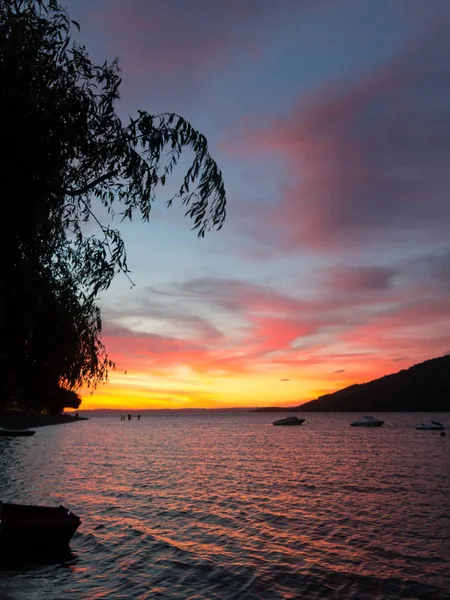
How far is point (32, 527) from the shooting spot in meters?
17.5

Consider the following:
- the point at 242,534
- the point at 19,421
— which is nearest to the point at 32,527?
the point at 242,534

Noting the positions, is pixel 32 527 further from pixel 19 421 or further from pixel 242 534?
pixel 19 421

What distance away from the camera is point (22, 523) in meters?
17.2

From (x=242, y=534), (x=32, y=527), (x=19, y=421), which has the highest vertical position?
(x=19, y=421)

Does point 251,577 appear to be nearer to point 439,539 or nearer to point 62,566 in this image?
point 62,566

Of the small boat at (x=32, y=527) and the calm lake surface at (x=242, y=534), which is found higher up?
the small boat at (x=32, y=527)

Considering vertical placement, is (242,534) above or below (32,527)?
below

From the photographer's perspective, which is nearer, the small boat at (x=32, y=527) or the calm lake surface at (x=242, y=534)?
the calm lake surface at (x=242, y=534)

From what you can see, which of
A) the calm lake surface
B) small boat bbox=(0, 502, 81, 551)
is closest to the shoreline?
the calm lake surface

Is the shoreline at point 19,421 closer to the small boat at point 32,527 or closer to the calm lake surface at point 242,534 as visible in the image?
the calm lake surface at point 242,534

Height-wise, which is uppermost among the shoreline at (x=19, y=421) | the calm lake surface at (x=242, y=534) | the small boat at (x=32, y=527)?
the shoreline at (x=19, y=421)

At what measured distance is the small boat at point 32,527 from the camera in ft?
56.5

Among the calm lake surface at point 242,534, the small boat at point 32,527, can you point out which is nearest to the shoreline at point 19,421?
the calm lake surface at point 242,534

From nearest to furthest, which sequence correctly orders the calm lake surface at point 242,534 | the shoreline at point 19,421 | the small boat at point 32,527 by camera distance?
the calm lake surface at point 242,534 → the small boat at point 32,527 → the shoreline at point 19,421
